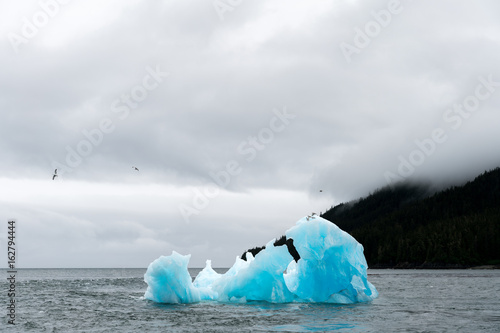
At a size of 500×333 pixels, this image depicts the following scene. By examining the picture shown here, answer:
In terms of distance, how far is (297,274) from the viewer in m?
42.8

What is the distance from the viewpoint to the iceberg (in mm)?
38312

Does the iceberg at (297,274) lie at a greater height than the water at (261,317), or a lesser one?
greater

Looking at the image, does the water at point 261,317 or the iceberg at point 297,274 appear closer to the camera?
the water at point 261,317

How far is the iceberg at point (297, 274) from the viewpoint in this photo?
38.3 meters

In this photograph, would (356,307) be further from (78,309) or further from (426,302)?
(78,309)

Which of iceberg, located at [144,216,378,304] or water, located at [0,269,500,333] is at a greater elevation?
iceberg, located at [144,216,378,304]

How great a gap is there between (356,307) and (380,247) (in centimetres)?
14026

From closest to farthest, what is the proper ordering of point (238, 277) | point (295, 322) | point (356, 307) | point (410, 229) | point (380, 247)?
point (295, 322) < point (356, 307) < point (238, 277) < point (380, 247) < point (410, 229)

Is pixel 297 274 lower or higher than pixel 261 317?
higher

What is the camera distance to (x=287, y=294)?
41.2 meters

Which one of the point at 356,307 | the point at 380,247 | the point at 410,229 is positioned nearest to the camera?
the point at 356,307

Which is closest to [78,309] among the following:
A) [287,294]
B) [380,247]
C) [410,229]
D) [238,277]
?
[238,277]

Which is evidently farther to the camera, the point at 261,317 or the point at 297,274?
the point at 297,274

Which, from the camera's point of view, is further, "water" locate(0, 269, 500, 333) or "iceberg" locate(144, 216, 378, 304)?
"iceberg" locate(144, 216, 378, 304)
